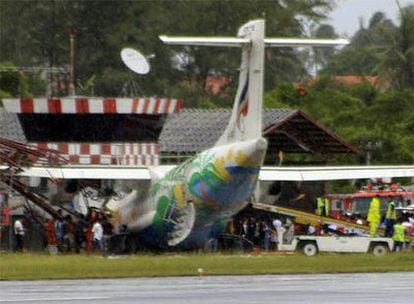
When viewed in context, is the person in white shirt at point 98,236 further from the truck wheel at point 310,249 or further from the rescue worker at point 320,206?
the rescue worker at point 320,206

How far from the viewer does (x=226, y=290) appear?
2961cm

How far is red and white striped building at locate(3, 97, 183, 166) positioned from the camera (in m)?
52.4

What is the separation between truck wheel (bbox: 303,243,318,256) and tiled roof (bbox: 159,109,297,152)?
13.6 metres

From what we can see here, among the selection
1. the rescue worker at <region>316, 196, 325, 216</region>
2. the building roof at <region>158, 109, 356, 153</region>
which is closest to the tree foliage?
the building roof at <region>158, 109, 356, 153</region>

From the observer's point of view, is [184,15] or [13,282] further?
[184,15]

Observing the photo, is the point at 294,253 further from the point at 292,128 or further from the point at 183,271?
the point at 292,128

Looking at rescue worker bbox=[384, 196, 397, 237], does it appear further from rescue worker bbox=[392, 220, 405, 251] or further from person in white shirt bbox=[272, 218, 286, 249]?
person in white shirt bbox=[272, 218, 286, 249]

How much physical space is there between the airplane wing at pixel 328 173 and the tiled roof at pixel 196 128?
23.9 feet

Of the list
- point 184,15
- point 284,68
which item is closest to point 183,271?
point 184,15

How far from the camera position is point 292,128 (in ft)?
206

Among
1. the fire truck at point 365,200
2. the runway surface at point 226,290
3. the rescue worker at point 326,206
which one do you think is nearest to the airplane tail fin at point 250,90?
the rescue worker at point 326,206

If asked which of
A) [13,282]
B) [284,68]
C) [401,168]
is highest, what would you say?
[284,68]

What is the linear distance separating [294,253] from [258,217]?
5522 millimetres

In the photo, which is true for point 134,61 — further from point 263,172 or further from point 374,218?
point 374,218
